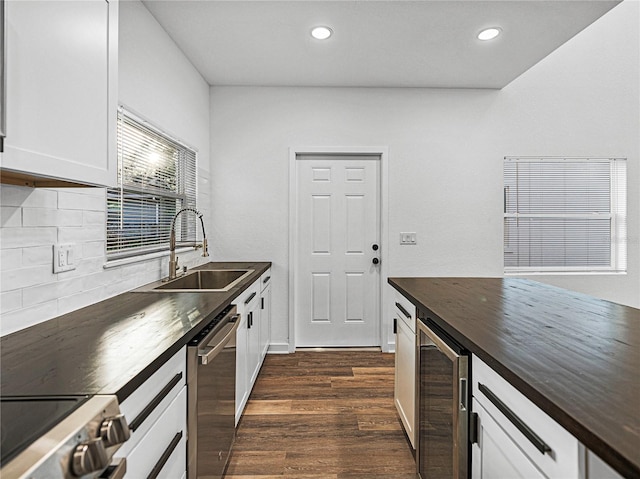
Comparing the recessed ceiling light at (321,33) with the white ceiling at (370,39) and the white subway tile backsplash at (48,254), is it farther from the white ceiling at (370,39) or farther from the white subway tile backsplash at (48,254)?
the white subway tile backsplash at (48,254)

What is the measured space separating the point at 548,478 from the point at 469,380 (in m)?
0.44

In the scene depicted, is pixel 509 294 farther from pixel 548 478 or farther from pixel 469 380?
pixel 548 478

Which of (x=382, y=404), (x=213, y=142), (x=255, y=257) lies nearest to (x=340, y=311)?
(x=255, y=257)

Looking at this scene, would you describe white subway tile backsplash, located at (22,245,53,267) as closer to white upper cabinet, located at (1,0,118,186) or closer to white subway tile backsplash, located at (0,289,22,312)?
white subway tile backsplash, located at (0,289,22,312)

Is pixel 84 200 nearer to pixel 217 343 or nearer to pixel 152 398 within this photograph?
pixel 217 343

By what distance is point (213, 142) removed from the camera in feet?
13.0

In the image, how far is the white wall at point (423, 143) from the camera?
13.0 ft

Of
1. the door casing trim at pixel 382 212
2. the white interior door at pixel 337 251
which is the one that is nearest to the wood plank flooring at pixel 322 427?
the door casing trim at pixel 382 212

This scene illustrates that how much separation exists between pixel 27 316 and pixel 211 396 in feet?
2.42

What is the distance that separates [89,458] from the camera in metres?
0.71

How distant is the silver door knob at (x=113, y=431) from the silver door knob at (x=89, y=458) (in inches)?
1.0

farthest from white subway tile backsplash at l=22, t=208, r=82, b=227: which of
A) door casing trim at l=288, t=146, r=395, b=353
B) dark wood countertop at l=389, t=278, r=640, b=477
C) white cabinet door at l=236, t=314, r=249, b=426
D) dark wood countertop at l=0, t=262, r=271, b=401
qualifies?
door casing trim at l=288, t=146, r=395, b=353

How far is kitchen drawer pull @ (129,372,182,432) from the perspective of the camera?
3.33 feet

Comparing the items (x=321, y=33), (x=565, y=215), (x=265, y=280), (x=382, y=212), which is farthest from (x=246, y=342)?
(x=565, y=215)
